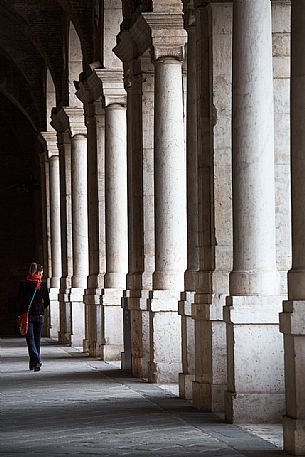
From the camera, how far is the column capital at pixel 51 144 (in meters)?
35.1

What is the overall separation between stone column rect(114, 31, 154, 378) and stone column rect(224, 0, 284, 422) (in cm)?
656

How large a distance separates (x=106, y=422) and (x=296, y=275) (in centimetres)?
349

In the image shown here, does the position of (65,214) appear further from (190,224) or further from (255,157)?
(255,157)

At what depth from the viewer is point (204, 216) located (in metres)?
15.1

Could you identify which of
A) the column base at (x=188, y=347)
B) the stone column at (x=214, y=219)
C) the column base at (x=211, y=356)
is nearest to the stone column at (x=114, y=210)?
the column base at (x=188, y=347)

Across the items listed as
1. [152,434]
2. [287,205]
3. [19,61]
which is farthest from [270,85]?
[19,61]

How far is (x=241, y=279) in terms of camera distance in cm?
1338

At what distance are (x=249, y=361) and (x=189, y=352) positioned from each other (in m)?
2.95

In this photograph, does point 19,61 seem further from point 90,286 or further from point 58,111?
point 90,286

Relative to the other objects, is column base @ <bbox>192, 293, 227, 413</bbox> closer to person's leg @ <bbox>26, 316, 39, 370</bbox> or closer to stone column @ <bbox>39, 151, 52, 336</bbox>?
person's leg @ <bbox>26, 316, 39, 370</bbox>

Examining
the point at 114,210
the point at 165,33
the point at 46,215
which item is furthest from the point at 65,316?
the point at 165,33

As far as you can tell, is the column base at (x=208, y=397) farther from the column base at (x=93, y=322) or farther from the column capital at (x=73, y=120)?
the column capital at (x=73, y=120)

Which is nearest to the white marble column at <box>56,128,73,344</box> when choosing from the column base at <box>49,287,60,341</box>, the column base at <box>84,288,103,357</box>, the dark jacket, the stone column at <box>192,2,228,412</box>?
the column base at <box>49,287,60,341</box>

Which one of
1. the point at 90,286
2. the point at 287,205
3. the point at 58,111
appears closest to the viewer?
the point at 287,205
